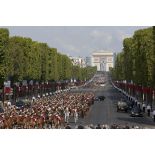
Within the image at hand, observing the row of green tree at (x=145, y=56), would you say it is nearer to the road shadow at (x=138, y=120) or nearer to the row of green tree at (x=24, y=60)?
the road shadow at (x=138, y=120)

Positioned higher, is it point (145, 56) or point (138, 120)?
point (145, 56)

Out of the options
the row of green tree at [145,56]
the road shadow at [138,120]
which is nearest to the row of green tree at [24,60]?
the row of green tree at [145,56]

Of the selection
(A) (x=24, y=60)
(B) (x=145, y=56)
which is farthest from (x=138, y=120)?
(A) (x=24, y=60)

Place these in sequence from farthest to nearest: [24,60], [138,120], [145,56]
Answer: [24,60] → [145,56] → [138,120]

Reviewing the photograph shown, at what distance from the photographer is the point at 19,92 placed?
384ft

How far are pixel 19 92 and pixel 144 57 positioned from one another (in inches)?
1128

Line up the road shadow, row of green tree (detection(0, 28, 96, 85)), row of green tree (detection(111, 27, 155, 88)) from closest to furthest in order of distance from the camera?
the road shadow < row of green tree (detection(111, 27, 155, 88)) < row of green tree (detection(0, 28, 96, 85))

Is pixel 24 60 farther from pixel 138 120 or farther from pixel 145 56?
pixel 138 120

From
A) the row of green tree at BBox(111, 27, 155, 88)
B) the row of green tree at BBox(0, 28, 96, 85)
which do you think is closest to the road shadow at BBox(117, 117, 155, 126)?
the row of green tree at BBox(111, 27, 155, 88)

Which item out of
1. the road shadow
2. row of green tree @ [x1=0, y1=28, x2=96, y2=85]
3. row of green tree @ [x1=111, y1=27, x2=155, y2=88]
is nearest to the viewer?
the road shadow

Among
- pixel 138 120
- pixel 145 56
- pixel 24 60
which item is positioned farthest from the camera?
pixel 24 60

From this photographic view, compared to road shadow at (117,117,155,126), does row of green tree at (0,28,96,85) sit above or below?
above

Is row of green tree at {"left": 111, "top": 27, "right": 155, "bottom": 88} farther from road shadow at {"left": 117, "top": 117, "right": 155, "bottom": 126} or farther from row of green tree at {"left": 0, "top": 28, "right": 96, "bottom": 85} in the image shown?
row of green tree at {"left": 0, "top": 28, "right": 96, "bottom": 85}
